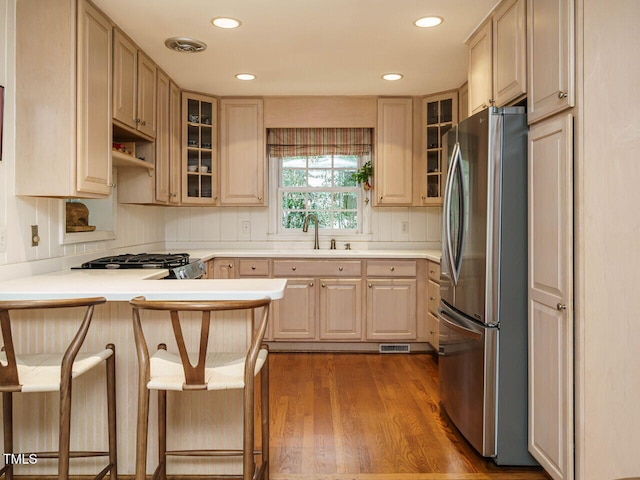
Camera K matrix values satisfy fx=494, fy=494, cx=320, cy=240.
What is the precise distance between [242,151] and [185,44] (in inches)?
55.4

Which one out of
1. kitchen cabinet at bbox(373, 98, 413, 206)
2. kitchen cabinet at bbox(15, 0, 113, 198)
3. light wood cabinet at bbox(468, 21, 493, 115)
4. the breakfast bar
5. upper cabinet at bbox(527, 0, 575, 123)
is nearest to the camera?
upper cabinet at bbox(527, 0, 575, 123)

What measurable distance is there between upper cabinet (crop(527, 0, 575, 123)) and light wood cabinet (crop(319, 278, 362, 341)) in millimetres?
2391

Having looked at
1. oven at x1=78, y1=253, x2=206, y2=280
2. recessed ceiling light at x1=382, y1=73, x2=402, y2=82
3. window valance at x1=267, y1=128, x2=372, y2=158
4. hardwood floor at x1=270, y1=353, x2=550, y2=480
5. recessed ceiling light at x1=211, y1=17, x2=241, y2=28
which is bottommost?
hardwood floor at x1=270, y1=353, x2=550, y2=480

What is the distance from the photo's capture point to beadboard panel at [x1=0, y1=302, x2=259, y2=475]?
7.07 ft

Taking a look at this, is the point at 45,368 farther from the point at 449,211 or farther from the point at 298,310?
the point at 298,310

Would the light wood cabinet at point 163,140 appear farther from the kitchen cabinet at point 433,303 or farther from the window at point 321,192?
the kitchen cabinet at point 433,303

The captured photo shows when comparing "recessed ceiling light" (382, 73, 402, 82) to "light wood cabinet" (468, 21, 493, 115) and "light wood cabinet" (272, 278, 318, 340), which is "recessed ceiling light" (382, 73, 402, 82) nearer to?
"light wood cabinet" (468, 21, 493, 115)

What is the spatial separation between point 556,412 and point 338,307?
244 centimetres

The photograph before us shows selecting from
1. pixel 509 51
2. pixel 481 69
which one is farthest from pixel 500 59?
pixel 481 69

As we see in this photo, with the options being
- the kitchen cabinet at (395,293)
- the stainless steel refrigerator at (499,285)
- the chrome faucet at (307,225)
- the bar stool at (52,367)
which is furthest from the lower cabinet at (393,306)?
the bar stool at (52,367)

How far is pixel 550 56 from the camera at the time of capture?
6.61 ft

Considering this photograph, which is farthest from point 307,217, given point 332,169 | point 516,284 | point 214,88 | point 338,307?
point 516,284

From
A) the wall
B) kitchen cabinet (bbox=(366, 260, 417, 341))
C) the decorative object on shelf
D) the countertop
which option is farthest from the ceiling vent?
kitchen cabinet (bbox=(366, 260, 417, 341))

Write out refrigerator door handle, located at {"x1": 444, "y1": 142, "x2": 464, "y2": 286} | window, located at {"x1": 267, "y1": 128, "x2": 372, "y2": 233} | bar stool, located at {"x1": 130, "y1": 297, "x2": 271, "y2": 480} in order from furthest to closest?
1. window, located at {"x1": 267, "y1": 128, "x2": 372, "y2": 233}
2. refrigerator door handle, located at {"x1": 444, "y1": 142, "x2": 464, "y2": 286}
3. bar stool, located at {"x1": 130, "y1": 297, "x2": 271, "y2": 480}
